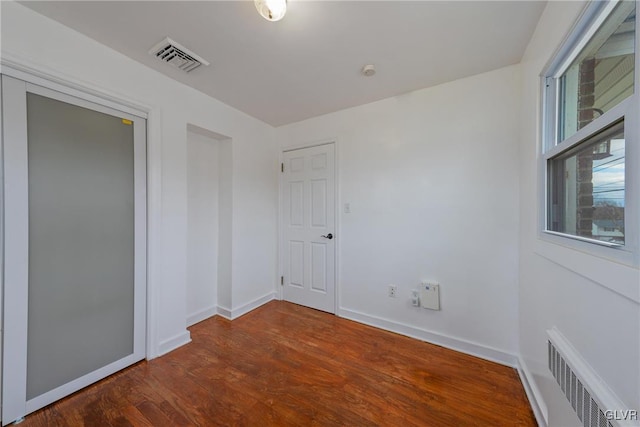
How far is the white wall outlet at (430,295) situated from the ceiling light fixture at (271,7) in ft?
7.72

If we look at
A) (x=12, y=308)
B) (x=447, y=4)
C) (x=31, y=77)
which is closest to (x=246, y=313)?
(x=12, y=308)

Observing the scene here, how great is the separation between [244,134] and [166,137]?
3.01 feet

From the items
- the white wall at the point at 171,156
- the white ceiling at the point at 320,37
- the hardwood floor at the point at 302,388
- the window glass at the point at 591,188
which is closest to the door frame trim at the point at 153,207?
the white wall at the point at 171,156

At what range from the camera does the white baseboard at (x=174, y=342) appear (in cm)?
197

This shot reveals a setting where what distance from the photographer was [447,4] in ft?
4.34

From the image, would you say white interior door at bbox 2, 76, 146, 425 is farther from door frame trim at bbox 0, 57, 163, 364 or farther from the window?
the window

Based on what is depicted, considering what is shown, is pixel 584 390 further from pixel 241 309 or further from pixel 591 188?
pixel 241 309

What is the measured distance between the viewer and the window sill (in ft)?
2.20

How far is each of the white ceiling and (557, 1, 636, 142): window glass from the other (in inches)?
20.2

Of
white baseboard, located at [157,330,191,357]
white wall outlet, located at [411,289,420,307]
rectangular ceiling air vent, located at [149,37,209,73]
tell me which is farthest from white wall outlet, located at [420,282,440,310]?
rectangular ceiling air vent, located at [149,37,209,73]

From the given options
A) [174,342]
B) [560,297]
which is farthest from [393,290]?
[174,342]

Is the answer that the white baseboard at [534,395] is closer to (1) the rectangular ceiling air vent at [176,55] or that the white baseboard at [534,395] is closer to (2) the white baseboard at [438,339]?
(2) the white baseboard at [438,339]

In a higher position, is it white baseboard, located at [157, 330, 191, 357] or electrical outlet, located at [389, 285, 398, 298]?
electrical outlet, located at [389, 285, 398, 298]

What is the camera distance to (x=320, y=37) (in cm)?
158
